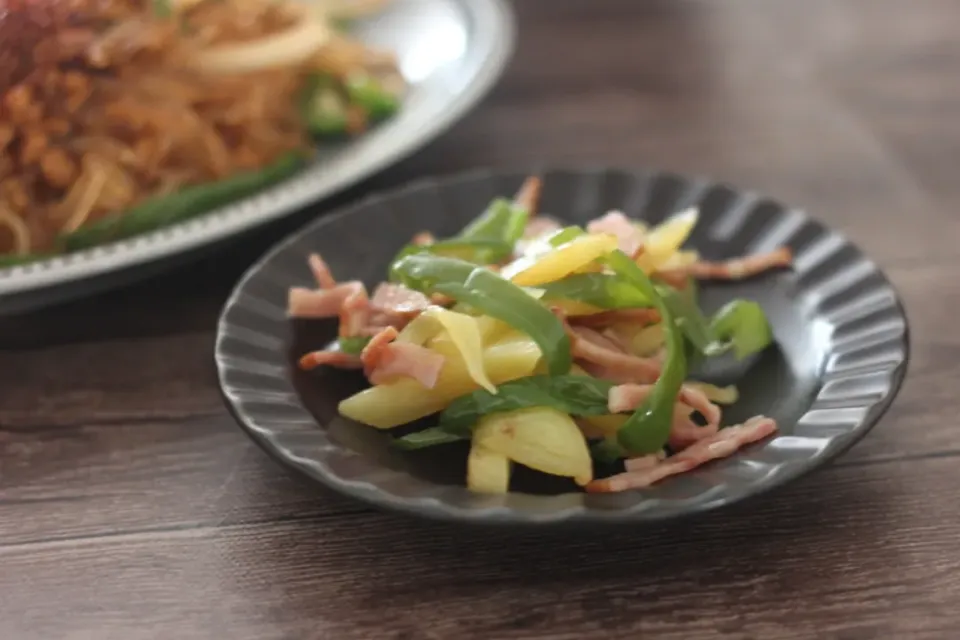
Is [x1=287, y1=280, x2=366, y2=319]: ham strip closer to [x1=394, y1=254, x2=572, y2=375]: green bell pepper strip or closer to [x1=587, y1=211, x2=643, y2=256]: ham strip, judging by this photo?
[x1=394, y1=254, x2=572, y2=375]: green bell pepper strip

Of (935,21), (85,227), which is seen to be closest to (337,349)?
(85,227)

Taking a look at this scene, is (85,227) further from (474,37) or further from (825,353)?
(825,353)

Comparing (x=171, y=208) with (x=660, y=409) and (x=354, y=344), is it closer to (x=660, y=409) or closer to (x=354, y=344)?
(x=354, y=344)

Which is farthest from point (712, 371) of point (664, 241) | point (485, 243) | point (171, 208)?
point (171, 208)

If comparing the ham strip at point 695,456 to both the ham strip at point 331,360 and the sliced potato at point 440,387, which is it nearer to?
the sliced potato at point 440,387

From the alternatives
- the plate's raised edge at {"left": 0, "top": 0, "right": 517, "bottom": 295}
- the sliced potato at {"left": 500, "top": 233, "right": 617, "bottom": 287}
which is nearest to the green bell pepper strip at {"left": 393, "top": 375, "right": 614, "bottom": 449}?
the sliced potato at {"left": 500, "top": 233, "right": 617, "bottom": 287}

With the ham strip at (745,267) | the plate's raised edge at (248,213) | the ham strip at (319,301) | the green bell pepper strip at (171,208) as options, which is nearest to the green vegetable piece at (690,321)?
the ham strip at (745,267)
